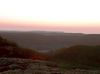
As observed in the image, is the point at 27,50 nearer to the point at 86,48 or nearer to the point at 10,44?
the point at 10,44

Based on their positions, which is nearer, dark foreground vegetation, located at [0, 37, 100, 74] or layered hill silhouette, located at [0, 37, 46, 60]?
dark foreground vegetation, located at [0, 37, 100, 74]

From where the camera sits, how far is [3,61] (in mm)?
58688

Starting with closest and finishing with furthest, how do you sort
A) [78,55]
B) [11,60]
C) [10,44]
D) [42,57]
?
[11,60] < [78,55] < [42,57] < [10,44]

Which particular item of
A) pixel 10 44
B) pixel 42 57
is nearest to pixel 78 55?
pixel 42 57

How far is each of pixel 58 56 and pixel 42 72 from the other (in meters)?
26.4

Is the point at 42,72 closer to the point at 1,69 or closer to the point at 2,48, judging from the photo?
the point at 1,69

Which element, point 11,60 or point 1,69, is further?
point 11,60

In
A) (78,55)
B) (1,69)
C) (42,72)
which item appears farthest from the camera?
(78,55)

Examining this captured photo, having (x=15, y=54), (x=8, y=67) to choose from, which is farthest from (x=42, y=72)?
(x=15, y=54)

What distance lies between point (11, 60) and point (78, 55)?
640 inches

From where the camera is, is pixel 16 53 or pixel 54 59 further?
pixel 16 53

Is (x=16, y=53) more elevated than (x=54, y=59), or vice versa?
(x=16, y=53)

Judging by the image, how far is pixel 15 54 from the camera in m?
75.8

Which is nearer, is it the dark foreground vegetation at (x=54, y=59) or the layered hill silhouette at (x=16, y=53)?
the dark foreground vegetation at (x=54, y=59)
